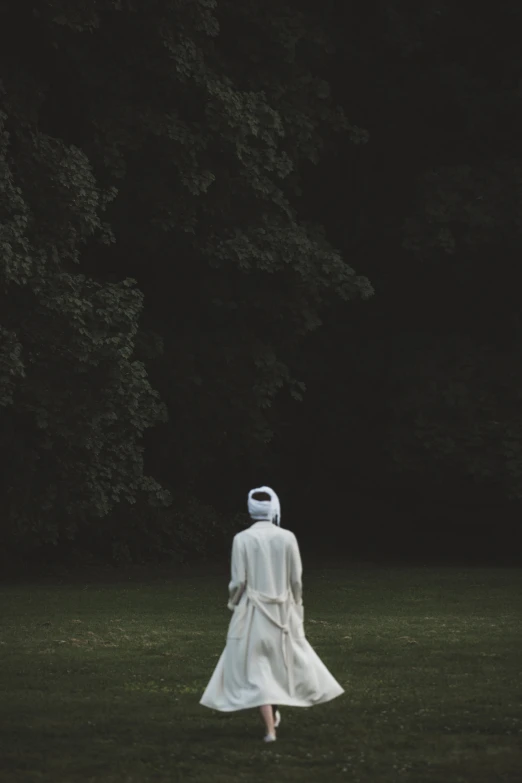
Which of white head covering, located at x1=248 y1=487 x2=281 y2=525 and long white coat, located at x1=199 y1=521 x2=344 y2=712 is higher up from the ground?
white head covering, located at x1=248 y1=487 x2=281 y2=525

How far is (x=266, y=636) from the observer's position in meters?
10.4

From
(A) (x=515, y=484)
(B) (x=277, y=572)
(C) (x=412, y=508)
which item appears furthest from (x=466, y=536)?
(B) (x=277, y=572)

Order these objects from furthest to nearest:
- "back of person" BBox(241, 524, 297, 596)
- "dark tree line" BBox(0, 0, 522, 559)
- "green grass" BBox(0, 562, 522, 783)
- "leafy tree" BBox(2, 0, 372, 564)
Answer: "dark tree line" BBox(0, 0, 522, 559)
"leafy tree" BBox(2, 0, 372, 564)
"back of person" BBox(241, 524, 297, 596)
"green grass" BBox(0, 562, 522, 783)

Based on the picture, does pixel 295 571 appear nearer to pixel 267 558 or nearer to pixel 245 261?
pixel 267 558

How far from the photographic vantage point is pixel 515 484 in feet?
95.5

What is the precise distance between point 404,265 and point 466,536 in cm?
654

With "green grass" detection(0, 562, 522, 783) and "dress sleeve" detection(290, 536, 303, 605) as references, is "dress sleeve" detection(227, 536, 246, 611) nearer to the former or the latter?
"dress sleeve" detection(290, 536, 303, 605)

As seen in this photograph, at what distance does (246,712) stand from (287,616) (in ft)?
5.65

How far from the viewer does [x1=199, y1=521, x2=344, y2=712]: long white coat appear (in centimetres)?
1030

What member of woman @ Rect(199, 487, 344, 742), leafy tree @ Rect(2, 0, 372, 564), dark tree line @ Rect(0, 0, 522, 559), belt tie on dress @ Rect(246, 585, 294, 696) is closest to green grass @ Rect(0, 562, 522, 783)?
woman @ Rect(199, 487, 344, 742)

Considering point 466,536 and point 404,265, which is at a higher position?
point 404,265

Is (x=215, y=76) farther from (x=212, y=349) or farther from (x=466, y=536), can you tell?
(x=466, y=536)

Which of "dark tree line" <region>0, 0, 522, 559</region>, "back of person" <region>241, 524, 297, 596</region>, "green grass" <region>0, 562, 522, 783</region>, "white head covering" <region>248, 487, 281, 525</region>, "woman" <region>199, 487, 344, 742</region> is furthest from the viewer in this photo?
"dark tree line" <region>0, 0, 522, 559</region>

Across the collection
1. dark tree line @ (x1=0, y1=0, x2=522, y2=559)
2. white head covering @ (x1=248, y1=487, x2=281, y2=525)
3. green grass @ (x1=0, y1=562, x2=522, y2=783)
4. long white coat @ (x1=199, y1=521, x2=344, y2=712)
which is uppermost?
dark tree line @ (x1=0, y1=0, x2=522, y2=559)
